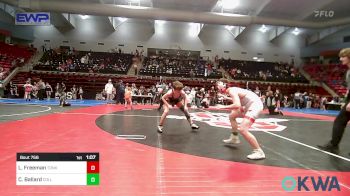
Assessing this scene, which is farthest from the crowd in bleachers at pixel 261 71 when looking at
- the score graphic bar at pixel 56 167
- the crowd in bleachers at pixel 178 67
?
the score graphic bar at pixel 56 167

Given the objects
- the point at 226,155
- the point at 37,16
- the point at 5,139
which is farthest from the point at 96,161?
the point at 37,16

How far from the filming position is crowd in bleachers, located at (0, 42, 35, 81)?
22.5m

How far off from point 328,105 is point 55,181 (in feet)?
77.8

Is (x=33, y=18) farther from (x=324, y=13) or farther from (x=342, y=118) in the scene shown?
(x=324, y=13)

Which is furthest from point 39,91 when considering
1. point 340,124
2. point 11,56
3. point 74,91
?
point 340,124

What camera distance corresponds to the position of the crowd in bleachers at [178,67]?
2633cm

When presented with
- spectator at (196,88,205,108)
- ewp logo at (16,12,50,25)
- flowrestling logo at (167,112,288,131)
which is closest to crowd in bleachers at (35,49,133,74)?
Answer: ewp logo at (16,12,50,25)

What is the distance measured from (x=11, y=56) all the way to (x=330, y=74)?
29.8 m

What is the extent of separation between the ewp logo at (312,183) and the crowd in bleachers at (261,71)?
2456 cm

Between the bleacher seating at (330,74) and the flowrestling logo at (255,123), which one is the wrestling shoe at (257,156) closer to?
the flowrestling logo at (255,123)

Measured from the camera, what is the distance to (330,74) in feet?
96.4

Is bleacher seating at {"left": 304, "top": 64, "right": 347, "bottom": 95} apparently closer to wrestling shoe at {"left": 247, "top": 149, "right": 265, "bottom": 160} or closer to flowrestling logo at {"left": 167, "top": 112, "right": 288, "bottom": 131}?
flowrestling logo at {"left": 167, "top": 112, "right": 288, "bottom": 131}

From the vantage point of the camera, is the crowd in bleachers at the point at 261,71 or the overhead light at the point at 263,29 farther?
the overhead light at the point at 263,29

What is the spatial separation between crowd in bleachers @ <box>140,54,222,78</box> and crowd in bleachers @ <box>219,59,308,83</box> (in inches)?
71.6
